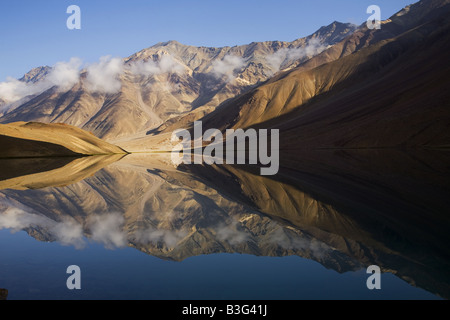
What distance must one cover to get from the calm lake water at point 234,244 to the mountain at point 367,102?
212 ft

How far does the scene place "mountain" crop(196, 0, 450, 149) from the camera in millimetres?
82938

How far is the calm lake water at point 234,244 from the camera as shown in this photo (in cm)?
920

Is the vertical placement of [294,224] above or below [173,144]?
below

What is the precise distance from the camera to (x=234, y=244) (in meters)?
13.6

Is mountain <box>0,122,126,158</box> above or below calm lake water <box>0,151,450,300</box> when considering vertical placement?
above

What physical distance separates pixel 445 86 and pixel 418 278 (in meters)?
94.9

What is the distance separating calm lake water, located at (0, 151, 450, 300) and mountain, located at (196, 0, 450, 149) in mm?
64607

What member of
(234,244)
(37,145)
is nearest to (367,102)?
(37,145)

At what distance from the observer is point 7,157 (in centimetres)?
7412

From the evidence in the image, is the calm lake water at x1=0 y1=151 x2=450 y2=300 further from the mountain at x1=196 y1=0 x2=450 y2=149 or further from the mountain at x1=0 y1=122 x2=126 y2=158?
the mountain at x1=196 y1=0 x2=450 y2=149

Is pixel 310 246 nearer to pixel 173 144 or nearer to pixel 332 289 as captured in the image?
pixel 332 289

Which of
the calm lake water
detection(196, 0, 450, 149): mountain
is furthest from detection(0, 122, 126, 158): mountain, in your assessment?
the calm lake water
